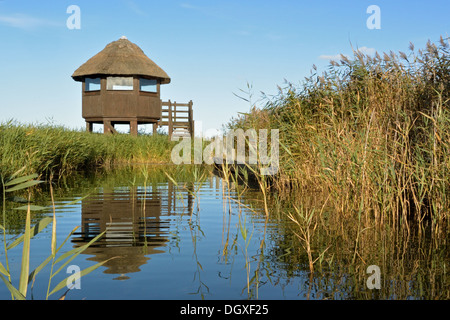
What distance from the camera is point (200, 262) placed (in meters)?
4.75

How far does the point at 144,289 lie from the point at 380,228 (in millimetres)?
3622

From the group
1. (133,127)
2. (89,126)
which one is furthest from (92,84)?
(133,127)

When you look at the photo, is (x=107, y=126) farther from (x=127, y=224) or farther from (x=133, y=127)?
(x=127, y=224)

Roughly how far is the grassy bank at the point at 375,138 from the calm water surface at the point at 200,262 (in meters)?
1.18

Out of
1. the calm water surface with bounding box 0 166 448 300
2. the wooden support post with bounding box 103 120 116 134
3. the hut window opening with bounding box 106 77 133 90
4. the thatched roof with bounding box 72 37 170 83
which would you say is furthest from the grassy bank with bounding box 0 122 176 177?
the thatched roof with bounding box 72 37 170 83

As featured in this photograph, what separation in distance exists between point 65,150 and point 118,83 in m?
12.6

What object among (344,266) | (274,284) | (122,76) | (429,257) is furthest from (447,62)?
(122,76)

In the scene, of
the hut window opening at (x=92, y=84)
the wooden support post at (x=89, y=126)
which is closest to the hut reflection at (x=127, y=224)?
the hut window opening at (x=92, y=84)

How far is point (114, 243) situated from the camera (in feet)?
18.3

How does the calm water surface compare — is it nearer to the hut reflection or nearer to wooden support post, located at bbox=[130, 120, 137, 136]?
the hut reflection

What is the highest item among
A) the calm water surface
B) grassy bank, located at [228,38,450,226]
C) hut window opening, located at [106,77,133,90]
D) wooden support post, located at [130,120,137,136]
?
hut window opening, located at [106,77,133,90]

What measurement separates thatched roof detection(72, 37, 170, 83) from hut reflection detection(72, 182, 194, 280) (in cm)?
1692

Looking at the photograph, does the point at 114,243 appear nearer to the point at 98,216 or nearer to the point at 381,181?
the point at 98,216

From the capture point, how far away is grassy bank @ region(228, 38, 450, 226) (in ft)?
21.1
